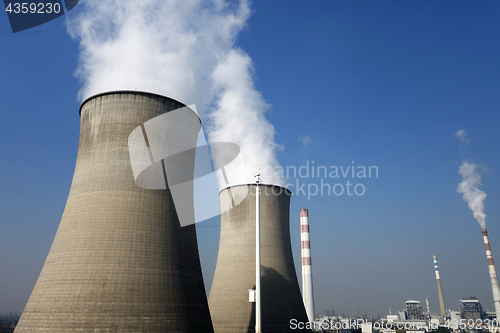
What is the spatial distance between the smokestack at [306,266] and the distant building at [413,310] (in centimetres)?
5486

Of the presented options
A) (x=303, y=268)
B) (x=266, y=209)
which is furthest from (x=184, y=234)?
(x=303, y=268)

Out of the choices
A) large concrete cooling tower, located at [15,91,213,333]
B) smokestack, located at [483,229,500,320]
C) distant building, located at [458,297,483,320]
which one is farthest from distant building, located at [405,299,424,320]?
large concrete cooling tower, located at [15,91,213,333]

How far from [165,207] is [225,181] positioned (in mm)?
9544

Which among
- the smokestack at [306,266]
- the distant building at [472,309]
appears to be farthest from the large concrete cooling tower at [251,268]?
the distant building at [472,309]

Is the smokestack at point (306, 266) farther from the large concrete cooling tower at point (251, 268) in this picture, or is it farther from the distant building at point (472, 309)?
the distant building at point (472, 309)

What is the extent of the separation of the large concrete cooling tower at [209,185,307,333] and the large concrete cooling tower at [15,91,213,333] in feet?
20.1

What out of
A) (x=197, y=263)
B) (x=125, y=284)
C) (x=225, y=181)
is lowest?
(x=125, y=284)

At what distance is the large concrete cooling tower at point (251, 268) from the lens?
15.8 m

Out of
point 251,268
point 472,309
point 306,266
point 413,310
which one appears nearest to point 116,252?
point 251,268

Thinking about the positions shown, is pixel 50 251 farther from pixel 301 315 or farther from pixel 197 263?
pixel 301 315

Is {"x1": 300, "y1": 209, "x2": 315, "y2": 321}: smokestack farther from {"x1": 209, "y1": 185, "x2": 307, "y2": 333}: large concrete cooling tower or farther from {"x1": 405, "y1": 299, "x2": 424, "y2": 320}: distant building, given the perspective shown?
{"x1": 405, "y1": 299, "x2": 424, "y2": 320}: distant building

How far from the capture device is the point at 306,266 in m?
26.7

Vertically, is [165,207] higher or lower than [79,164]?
lower

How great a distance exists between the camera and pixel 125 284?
8.58 meters
